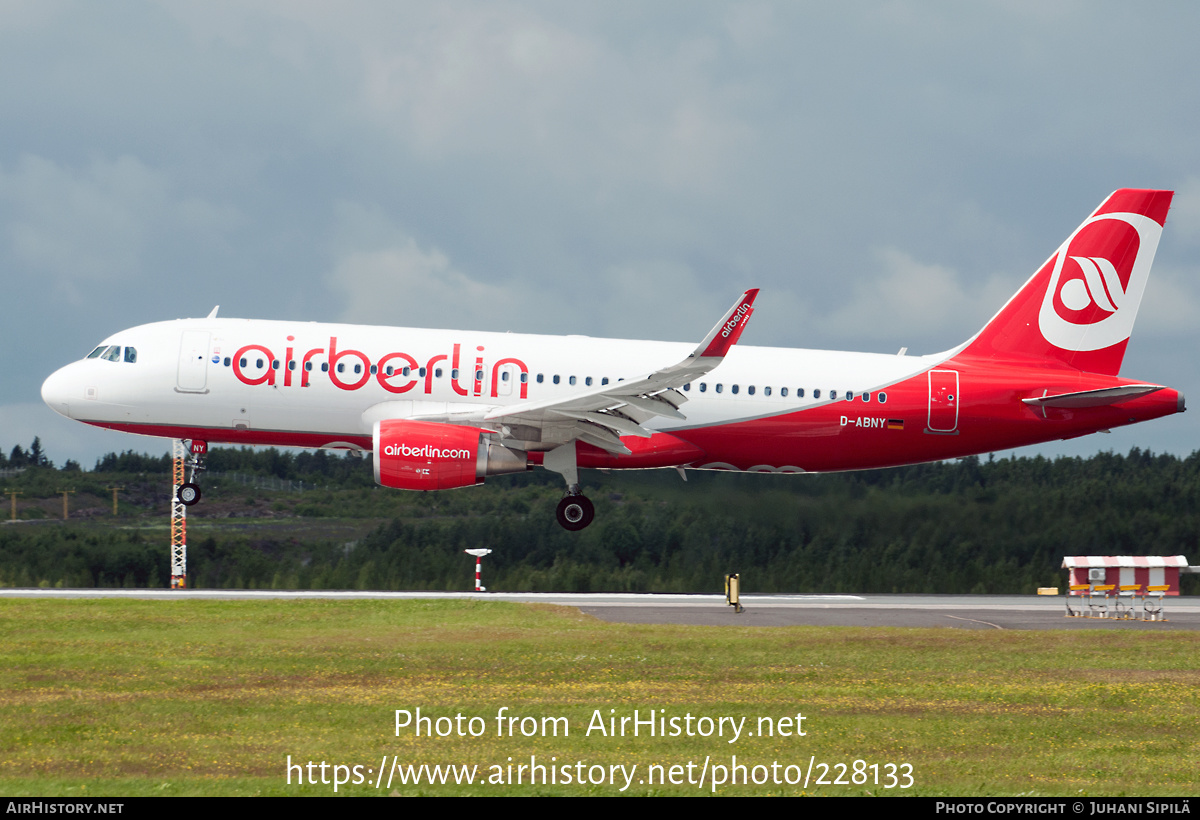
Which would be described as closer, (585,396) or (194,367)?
(585,396)

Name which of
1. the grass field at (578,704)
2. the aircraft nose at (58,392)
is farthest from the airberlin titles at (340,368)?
the grass field at (578,704)

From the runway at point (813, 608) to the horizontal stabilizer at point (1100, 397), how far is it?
5.73 meters

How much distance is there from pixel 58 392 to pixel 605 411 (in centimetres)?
1351

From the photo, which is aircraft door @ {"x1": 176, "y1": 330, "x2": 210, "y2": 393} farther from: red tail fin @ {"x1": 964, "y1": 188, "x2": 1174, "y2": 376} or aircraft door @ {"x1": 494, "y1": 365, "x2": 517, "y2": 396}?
red tail fin @ {"x1": 964, "y1": 188, "x2": 1174, "y2": 376}

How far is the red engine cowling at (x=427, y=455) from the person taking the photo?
2839 cm

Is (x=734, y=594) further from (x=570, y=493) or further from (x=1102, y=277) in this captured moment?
(x=1102, y=277)

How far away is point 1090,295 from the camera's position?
33.6m

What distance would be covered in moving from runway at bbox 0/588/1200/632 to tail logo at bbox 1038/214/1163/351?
25.7 ft

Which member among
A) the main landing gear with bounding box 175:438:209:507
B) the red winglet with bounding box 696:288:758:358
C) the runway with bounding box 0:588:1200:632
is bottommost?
the runway with bounding box 0:588:1200:632

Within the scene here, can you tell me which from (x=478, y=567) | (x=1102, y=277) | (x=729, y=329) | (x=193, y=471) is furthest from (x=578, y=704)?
(x=478, y=567)

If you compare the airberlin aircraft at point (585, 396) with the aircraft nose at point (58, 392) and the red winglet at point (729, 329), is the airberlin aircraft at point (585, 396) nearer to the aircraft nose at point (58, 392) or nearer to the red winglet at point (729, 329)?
the aircraft nose at point (58, 392)

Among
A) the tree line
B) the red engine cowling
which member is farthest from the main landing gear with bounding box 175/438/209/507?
the tree line

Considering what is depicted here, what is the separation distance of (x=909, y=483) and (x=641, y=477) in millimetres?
10088

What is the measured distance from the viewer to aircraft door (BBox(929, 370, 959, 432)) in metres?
31.5
